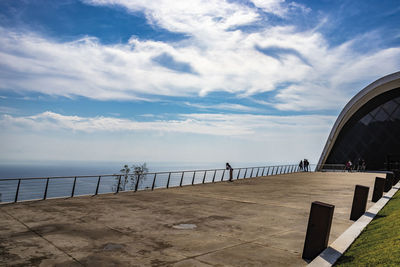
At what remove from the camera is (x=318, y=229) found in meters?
5.45

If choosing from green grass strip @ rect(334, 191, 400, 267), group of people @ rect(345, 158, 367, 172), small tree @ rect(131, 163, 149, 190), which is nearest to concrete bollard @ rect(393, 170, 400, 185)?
green grass strip @ rect(334, 191, 400, 267)

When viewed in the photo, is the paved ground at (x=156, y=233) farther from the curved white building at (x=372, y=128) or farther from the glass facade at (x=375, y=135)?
the curved white building at (x=372, y=128)

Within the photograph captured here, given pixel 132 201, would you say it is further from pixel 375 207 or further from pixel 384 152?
pixel 384 152

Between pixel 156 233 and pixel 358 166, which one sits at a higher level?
pixel 358 166

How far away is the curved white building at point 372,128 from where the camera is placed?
131 ft

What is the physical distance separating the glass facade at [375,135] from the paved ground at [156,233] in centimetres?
3411

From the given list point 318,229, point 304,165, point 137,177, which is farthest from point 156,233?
point 304,165

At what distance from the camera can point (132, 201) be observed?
1277 cm

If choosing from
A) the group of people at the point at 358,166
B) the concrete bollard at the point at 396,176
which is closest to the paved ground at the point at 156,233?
the concrete bollard at the point at 396,176

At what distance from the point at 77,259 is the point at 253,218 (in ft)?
17.1

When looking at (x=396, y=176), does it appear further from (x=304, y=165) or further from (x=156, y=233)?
(x=304, y=165)

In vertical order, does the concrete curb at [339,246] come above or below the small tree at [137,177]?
above

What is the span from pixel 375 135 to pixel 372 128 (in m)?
1.40

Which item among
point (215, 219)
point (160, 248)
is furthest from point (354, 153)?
point (160, 248)
